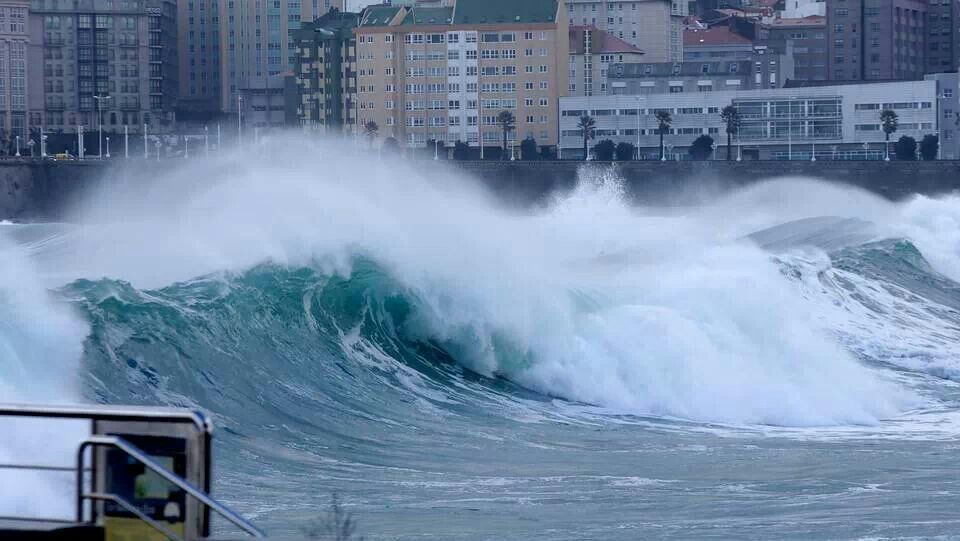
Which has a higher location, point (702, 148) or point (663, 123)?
point (663, 123)

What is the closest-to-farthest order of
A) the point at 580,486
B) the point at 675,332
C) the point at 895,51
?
the point at 580,486 < the point at 675,332 < the point at 895,51

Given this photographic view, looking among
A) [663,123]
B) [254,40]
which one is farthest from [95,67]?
[663,123]

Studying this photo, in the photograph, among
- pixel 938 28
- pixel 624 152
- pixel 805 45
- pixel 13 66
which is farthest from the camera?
pixel 805 45

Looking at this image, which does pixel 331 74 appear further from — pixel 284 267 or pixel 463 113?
pixel 284 267

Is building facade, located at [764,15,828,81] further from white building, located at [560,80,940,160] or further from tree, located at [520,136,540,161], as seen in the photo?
tree, located at [520,136,540,161]

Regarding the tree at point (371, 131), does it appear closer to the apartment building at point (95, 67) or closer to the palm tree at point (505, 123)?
the palm tree at point (505, 123)

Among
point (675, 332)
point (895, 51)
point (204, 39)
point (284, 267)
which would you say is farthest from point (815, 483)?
point (204, 39)

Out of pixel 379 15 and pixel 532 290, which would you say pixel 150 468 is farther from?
pixel 379 15

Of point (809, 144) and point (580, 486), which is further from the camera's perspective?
point (809, 144)
